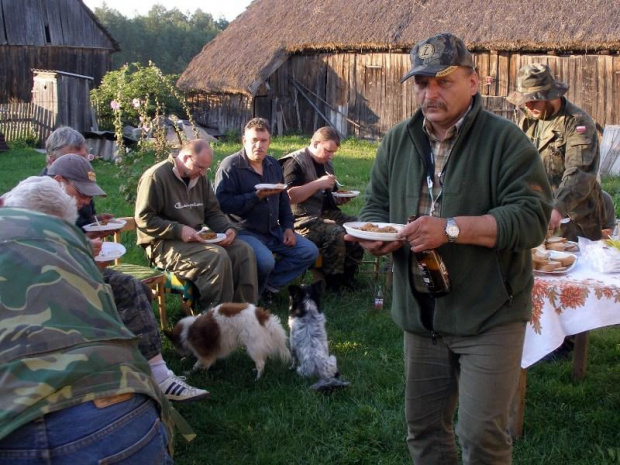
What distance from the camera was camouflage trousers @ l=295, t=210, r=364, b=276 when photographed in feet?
21.5

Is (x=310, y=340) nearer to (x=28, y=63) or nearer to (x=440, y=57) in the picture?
(x=440, y=57)

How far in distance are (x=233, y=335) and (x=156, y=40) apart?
49.2 meters

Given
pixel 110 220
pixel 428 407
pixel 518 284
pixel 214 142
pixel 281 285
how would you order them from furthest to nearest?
pixel 214 142 → pixel 281 285 → pixel 110 220 → pixel 428 407 → pixel 518 284

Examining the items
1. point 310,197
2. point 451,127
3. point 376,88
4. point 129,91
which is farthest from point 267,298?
point 129,91

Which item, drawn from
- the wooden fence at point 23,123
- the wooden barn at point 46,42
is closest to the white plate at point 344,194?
the wooden fence at point 23,123

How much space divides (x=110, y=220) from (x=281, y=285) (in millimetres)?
1760

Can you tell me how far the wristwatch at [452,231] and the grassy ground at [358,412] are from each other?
1762mm

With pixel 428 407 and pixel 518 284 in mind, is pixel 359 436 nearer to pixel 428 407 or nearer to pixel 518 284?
pixel 428 407

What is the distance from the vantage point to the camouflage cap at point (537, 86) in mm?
4613

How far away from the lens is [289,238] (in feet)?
20.6

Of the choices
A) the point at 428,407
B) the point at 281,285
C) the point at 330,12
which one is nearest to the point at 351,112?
the point at 330,12

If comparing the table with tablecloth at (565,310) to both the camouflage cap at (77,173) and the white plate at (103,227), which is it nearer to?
the camouflage cap at (77,173)

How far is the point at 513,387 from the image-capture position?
8.04 ft

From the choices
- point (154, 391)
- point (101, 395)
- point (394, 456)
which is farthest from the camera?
point (394, 456)
